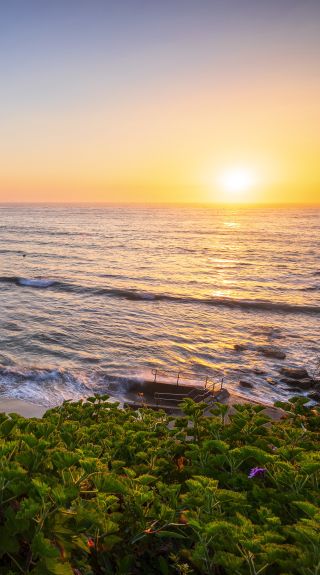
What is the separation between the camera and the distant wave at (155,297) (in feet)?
122

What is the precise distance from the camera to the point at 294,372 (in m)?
22.3

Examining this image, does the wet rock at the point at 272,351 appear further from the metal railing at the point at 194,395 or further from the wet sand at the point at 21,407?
the wet sand at the point at 21,407

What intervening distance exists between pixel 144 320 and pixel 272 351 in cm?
1142

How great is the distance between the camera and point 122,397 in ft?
62.4

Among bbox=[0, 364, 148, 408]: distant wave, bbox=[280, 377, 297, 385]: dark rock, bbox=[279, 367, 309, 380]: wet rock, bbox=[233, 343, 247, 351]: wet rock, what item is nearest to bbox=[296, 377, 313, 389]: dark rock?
bbox=[280, 377, 297, 385]: dark rock

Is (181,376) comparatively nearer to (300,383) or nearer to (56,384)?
(300,383)

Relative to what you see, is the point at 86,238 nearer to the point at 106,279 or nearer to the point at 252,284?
the point at 106,279

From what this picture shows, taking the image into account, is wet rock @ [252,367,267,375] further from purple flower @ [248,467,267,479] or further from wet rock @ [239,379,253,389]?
purple flower @ [248,467,267,479]

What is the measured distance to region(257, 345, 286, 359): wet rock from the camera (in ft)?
83.3

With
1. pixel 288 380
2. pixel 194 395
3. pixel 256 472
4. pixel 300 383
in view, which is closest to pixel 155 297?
pixel 288 380

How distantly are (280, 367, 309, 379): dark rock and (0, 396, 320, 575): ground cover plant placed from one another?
1930 centimetres

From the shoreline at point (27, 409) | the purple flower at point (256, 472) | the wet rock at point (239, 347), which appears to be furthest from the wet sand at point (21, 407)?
the wet rock at point (239, 347)

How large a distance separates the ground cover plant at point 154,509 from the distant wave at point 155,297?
114 ft

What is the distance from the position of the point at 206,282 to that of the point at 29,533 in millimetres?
46838
